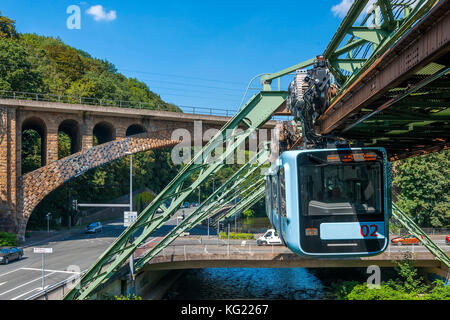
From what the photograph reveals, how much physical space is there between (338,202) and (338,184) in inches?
14.9

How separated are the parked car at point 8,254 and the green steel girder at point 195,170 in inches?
514

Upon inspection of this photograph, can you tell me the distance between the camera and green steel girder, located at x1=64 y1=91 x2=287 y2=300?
46.8 feet

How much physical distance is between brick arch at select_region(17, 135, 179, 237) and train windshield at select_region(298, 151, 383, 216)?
3023cm

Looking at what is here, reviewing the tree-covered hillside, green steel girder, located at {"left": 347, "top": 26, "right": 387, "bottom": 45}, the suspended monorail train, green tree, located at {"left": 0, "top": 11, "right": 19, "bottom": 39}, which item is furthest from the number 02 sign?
green tree, located at {"left": 0, "top": 11, "right": 19, "bottom": 39}

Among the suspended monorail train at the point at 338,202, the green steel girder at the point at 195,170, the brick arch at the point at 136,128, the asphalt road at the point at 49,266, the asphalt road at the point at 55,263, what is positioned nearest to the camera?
the suspended monorail train at the point at 338,202

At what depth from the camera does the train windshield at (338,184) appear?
805 cm

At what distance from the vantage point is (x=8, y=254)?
89.2ft

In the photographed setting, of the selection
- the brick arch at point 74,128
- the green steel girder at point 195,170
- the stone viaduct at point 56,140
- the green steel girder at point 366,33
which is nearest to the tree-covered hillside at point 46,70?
the stone viaduct at point 56,140

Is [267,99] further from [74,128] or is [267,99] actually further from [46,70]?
[46,70]

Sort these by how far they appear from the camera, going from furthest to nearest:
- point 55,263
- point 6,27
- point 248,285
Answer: point 6,27, point 248,285, point 55,263

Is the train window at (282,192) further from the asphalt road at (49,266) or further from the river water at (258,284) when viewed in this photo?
the river water at (258,284)

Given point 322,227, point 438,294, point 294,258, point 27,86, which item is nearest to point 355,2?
point 322,227

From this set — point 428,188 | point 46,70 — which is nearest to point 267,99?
point 428,188

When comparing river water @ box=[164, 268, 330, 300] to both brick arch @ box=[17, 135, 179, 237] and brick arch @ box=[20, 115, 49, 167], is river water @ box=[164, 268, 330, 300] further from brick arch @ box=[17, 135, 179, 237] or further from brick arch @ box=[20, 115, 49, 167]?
brick arch @ box=[20, 115, 49, 167]
